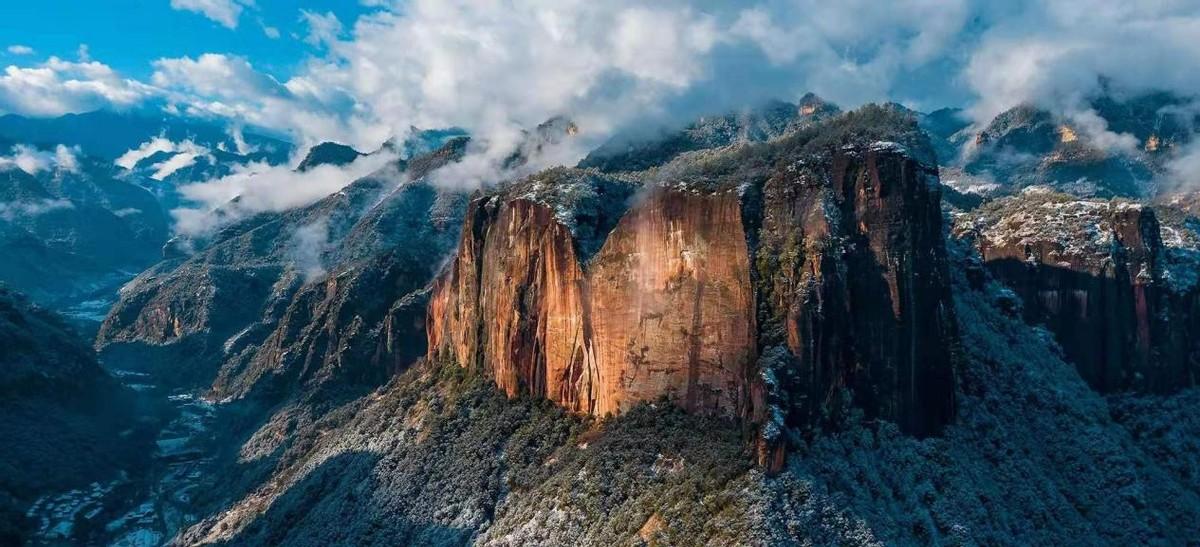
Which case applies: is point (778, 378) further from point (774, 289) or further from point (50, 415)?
point (50, 415)

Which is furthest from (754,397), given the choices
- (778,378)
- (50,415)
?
(50,415)

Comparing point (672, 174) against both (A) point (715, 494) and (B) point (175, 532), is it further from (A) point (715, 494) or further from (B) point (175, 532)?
(B) point (175, 532)

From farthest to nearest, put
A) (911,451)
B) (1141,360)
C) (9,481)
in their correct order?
(9,481) → (1141,360) → (911,451)

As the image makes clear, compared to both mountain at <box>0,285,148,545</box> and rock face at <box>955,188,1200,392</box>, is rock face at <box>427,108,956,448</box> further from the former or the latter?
mountain at <box>0,285,148,545</box>

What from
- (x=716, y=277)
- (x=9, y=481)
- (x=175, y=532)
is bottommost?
(x=175, y=532)

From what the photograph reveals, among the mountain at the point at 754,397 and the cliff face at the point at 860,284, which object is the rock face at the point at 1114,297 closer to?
the mountain at the point at 754,397

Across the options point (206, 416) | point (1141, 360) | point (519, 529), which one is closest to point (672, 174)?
point (519, 529)

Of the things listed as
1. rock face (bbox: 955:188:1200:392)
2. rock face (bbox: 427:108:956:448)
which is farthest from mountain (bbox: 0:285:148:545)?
rock face (bbox: 955:188:1200:392)
